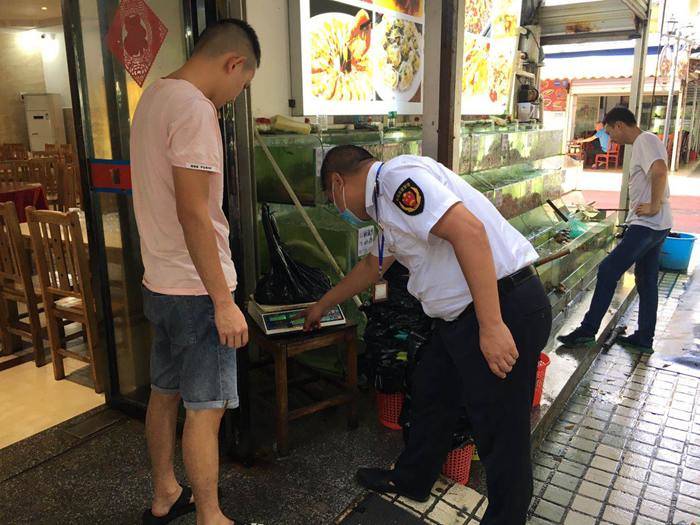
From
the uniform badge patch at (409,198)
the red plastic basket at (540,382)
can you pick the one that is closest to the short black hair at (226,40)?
the uniform badge patch at (409,198)

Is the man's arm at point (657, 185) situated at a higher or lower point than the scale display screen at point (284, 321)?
higher

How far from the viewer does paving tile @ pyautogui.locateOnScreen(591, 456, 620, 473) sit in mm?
3164

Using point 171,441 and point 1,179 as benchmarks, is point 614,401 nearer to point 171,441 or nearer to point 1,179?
point 171,441

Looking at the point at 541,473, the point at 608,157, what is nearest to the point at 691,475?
the point at 541,473

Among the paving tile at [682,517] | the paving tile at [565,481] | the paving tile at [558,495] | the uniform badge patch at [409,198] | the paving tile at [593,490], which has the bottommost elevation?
the paving tile at [682,517]

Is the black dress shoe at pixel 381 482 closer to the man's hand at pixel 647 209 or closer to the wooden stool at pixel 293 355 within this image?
the wooden stool at pixel 293 355

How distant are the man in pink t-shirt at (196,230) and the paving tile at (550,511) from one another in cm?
160

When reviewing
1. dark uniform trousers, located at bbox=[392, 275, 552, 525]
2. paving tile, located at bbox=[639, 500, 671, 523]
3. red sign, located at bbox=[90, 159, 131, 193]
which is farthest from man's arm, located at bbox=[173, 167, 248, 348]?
paving tile, located at bbox=[639, 500, 671, 523]

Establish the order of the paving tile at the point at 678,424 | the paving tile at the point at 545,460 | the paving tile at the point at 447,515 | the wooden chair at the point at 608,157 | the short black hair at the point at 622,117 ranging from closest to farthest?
the paving tile at the point at 447,515 → the paving tile at the point at 545,460 → the paving tile at the point at 678,424 → the short black hair at the point at 622,117 → the wooden chair at the point at 608,157

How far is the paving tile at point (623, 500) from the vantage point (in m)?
2.83

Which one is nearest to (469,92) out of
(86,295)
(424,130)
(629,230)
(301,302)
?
(629,230)

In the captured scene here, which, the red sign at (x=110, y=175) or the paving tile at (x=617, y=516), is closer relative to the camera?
the paving tile at (x=617, y=516)

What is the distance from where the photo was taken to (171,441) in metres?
2.36

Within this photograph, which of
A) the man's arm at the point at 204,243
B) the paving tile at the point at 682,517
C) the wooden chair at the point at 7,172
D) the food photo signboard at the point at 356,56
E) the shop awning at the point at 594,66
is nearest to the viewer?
the man's arm at the point at 204,243
